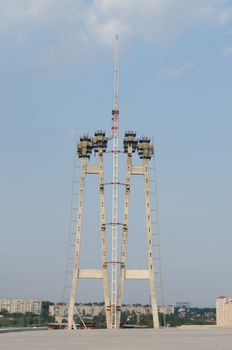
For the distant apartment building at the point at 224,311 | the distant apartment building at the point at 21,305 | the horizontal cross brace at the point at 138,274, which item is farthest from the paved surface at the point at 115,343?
the distant apartment building at the point at 21,305

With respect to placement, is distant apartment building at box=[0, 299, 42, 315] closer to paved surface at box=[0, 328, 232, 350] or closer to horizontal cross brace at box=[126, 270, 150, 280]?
horizontal cross brace at box=[126, 270, 150, 280]

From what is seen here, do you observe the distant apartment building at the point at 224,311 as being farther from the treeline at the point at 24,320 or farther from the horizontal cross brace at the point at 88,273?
the horizontal cross brace at the point at 88,273

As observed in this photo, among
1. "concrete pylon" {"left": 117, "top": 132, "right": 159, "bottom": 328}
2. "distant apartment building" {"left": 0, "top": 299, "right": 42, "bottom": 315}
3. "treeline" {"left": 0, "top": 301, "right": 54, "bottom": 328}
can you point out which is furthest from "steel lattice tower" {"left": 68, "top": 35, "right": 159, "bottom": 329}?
"distant apartment building" {"left": 0, "top": 299, "right": 42, "bottom": 315}

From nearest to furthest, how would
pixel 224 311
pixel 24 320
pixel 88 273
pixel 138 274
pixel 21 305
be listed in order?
pixel 138 274 → pixel 88 273 → pixel 224 311 → pixel 24 320 → pixel 21 305

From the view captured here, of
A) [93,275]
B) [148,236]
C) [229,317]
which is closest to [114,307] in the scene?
[93,275]

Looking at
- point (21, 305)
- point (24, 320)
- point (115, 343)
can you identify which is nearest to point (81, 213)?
point (115, 343)

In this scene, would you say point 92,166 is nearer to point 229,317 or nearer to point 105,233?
point 105,233

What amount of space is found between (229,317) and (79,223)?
1605 inches

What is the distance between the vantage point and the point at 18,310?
185 meters

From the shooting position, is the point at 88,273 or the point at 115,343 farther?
the point at 88,273

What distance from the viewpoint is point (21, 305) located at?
186 m

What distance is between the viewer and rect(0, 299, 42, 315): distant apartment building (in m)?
184

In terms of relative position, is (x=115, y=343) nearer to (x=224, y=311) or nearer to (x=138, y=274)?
(x=138, y=274)

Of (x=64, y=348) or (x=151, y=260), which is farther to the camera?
(x=151, y=260)
